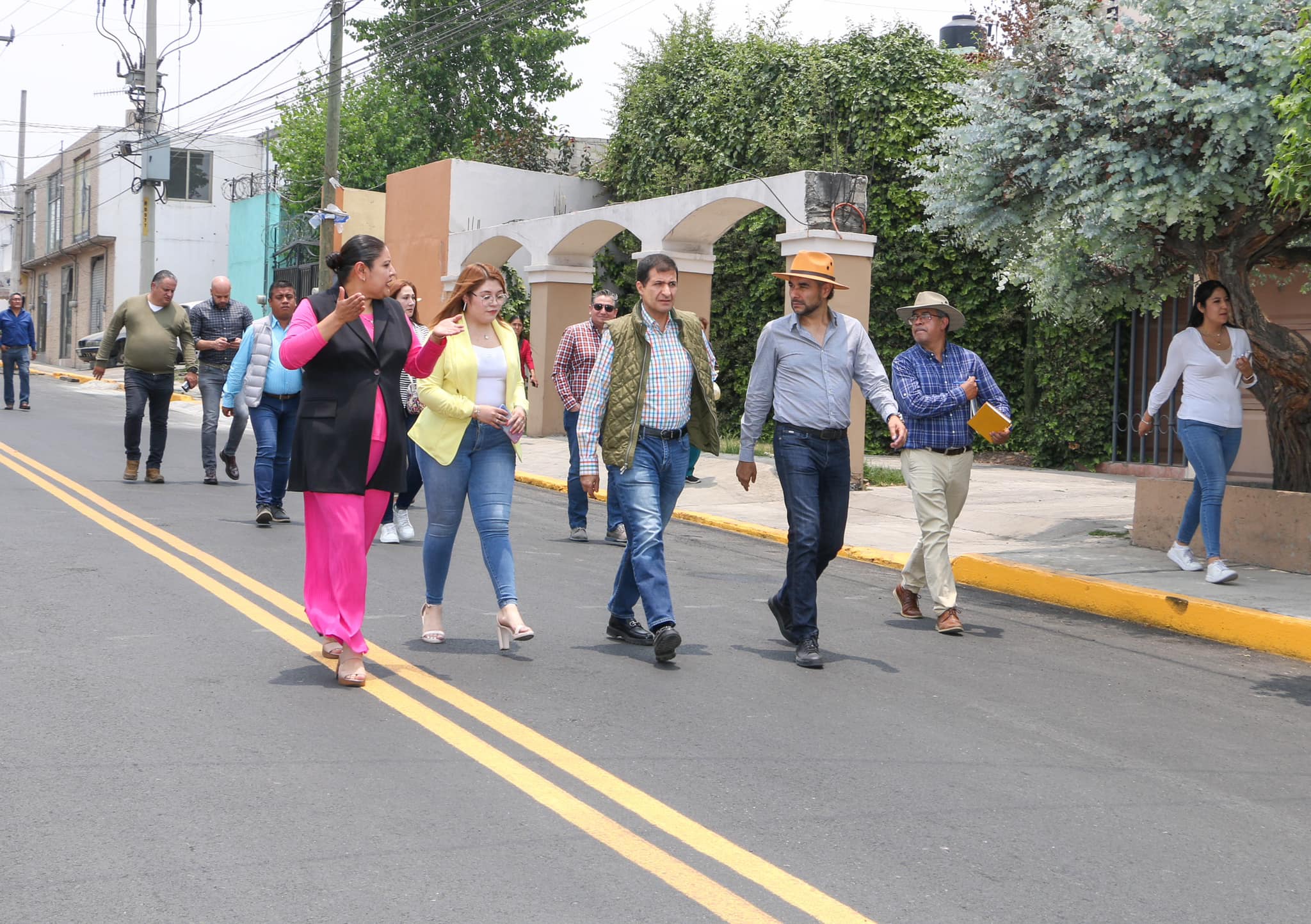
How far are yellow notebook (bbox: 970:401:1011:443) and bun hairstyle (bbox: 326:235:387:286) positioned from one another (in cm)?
350

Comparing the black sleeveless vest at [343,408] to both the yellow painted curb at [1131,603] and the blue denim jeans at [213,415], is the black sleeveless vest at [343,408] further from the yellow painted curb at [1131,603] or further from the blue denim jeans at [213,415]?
the blue denim jeans at [213,415]

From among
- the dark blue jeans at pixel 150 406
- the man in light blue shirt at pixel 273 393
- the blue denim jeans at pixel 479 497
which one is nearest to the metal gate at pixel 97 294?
the dark blue jeans at pixel 150 406

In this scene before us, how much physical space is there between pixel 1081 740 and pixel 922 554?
2608 millimetres

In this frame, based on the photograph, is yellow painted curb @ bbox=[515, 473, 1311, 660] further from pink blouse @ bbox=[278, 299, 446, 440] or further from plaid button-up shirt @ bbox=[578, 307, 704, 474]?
pink blouse @ bbox=[278, 299, 446, 440]

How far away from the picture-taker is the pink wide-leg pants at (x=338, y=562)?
604cm

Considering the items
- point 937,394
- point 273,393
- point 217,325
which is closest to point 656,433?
point 937,394

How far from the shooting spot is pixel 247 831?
4184 millimetres

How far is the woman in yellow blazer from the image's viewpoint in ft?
22.0

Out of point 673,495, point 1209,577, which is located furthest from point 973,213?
point 673,495

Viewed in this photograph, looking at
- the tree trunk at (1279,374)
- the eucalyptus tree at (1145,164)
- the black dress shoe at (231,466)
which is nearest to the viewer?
the eucalyptus tree at (1145,164)

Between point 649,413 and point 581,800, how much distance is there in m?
2.64

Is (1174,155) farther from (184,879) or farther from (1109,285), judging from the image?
(184,879)

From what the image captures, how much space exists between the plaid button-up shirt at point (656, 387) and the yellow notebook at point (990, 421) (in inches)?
72.5

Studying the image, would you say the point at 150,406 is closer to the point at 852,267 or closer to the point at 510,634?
the point at 852,267
